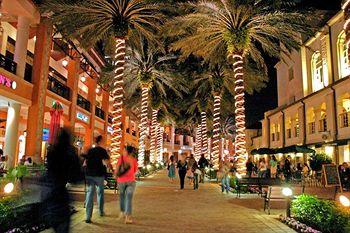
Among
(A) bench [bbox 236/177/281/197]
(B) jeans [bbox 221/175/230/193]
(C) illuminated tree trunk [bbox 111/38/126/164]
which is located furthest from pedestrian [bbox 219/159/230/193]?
(C) illuminated tree trunk [bbox 111/38/126/164]

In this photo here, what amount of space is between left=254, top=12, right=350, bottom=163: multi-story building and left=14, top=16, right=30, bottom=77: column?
15.3 m

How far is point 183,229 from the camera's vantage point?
776 cm

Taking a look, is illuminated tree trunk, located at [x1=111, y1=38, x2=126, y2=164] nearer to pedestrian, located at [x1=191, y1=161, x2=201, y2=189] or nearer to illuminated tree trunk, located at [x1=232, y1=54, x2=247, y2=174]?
pedestrian, located at [x1=191, y1=161, x2=201, y2=189]

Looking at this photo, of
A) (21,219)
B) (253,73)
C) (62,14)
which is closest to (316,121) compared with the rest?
(253,73)

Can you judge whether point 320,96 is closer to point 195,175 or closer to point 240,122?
point 240,122

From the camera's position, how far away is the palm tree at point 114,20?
1730 cm

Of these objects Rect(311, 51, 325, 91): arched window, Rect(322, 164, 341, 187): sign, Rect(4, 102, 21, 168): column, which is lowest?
Rect(322, 164, 341, 187): sign

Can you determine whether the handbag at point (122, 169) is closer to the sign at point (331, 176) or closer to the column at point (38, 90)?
the sign at point (331, 176)

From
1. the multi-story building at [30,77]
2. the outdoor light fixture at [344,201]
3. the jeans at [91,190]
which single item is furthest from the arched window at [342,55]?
the jeans at [91,190]

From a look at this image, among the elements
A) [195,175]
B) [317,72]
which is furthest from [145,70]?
[317,72]

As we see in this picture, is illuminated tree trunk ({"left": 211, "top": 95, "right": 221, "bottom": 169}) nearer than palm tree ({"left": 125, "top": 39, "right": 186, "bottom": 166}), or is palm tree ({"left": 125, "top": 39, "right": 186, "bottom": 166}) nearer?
illuminated tree trunk ({"left": 211, "top": 95, "right": 221, "bottom": 169})

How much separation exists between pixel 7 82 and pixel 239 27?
12095mm

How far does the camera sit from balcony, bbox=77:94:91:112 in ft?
102

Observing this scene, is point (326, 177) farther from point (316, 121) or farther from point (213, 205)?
point (316, 121)
